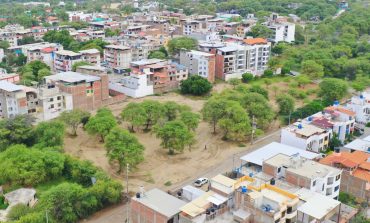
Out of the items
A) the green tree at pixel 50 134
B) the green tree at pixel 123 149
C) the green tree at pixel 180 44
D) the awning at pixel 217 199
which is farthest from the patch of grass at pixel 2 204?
the green tree at pixel 180 44

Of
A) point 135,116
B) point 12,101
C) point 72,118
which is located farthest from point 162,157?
point 12,101

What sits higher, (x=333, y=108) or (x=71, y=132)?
(x=333, y=108)

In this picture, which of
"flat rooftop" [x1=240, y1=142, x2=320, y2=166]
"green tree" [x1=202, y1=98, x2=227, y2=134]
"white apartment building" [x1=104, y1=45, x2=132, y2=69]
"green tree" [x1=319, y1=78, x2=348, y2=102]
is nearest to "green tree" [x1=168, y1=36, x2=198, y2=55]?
"white apartment building" [x1=104, y1=45, x2=132, y2=69]

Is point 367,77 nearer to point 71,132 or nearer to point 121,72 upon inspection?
point 121,72

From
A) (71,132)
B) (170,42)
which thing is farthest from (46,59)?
(71,132)

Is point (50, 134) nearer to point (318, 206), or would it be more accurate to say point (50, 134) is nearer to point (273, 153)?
point (273, 153)
